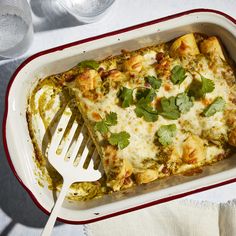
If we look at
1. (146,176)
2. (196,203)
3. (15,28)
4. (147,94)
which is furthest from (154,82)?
(15,28)

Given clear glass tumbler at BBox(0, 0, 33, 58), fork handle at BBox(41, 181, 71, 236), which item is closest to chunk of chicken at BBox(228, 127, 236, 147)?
fork handle at BBox(41, 181, 71, 236)

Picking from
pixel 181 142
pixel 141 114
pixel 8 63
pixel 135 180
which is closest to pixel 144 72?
pixel 141 114

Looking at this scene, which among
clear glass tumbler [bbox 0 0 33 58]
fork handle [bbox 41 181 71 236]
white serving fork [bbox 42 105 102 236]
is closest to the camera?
fork handle [bbox 41 181 71 236]

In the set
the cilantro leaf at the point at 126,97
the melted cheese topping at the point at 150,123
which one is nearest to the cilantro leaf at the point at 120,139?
the melted cheese topping at the point at 150,123

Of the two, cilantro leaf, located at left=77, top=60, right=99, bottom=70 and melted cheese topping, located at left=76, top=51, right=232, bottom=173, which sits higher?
cilantro leaf, located at left=77, top=60, right=99, bottom=70

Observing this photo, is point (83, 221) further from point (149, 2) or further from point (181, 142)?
point (149, 2)

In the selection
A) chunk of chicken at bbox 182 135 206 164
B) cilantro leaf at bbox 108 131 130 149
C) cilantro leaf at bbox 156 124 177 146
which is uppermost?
cilantro leaf at bbox 108 131 130 149

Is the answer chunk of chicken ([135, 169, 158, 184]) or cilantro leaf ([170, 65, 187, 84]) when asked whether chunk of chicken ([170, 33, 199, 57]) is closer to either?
cilantro leaf ([170, 65, 187, 84])

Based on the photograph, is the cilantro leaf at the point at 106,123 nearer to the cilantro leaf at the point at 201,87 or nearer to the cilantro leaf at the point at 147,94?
the cilantro leaf at the point at 147,94
